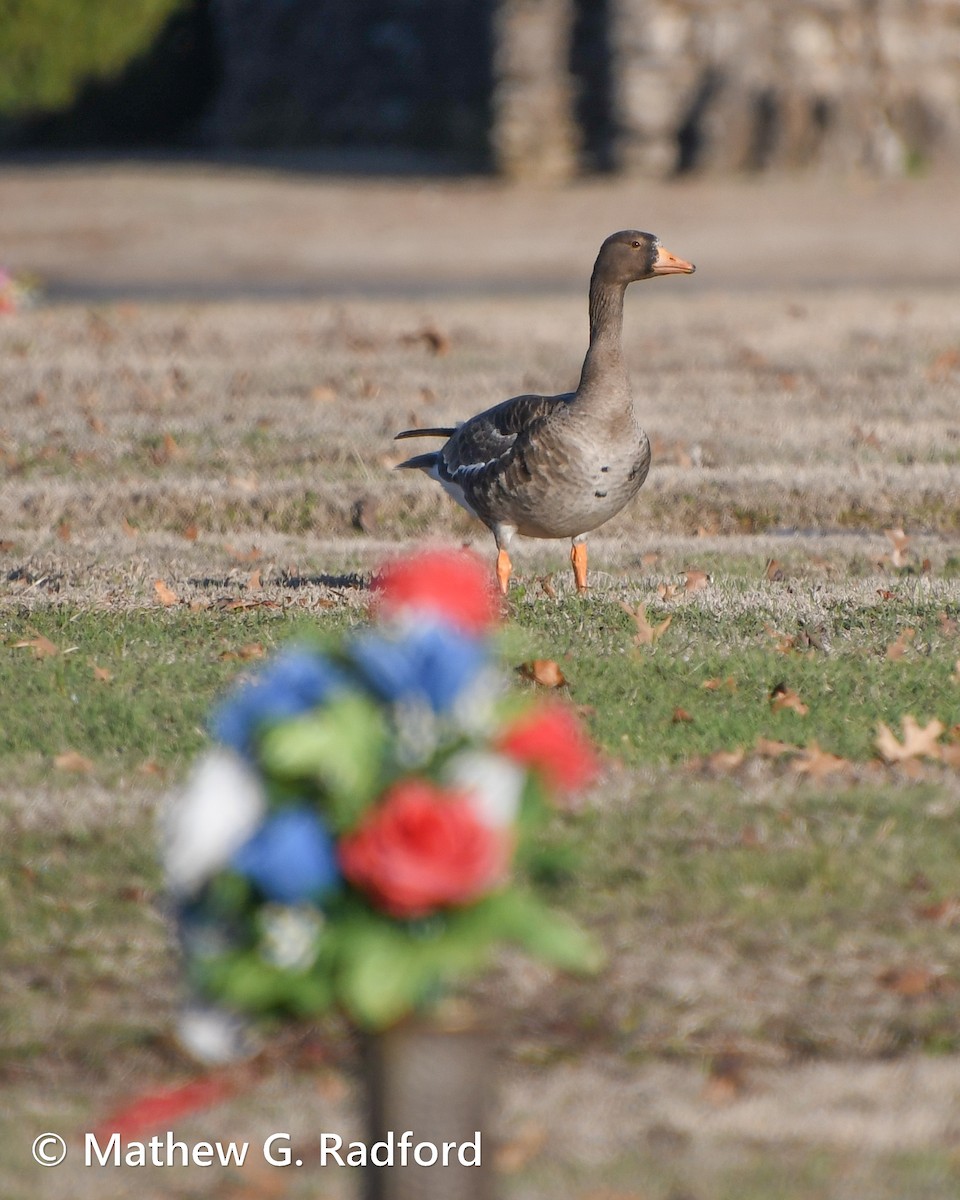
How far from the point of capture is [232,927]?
3.14m

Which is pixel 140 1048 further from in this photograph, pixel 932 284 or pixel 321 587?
pixel 932 284

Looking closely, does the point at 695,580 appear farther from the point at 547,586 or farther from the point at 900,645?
the point at 900,645

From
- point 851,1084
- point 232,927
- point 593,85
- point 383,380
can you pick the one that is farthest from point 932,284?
point 232,927

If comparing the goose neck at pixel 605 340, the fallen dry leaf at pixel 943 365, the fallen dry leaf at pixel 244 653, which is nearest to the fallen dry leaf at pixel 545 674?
the fallen dry leaf at pixel 244 653

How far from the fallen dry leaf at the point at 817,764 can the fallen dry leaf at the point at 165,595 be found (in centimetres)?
301

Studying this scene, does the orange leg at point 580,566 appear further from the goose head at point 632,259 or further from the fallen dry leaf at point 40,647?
the fallen dry leaf at point 40,647

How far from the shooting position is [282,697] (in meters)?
3.13

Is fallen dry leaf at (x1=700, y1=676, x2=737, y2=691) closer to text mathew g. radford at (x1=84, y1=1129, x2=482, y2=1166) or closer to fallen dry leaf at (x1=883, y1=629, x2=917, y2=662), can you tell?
fallen dry leaf at (x1=883, y1=629, x2=917, y2=662)

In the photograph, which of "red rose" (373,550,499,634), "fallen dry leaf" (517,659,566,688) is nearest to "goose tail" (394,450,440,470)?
"fallen dry leaf" (517,659,566,688)

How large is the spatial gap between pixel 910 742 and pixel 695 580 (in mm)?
2418

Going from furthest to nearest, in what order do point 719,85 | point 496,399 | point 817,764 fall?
point 719,85 < point 496,399 < point 817,764

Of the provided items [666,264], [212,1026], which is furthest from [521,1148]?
[666,264]

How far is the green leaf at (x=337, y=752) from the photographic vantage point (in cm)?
302

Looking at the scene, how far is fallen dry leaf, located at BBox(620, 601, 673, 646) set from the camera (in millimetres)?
7363
